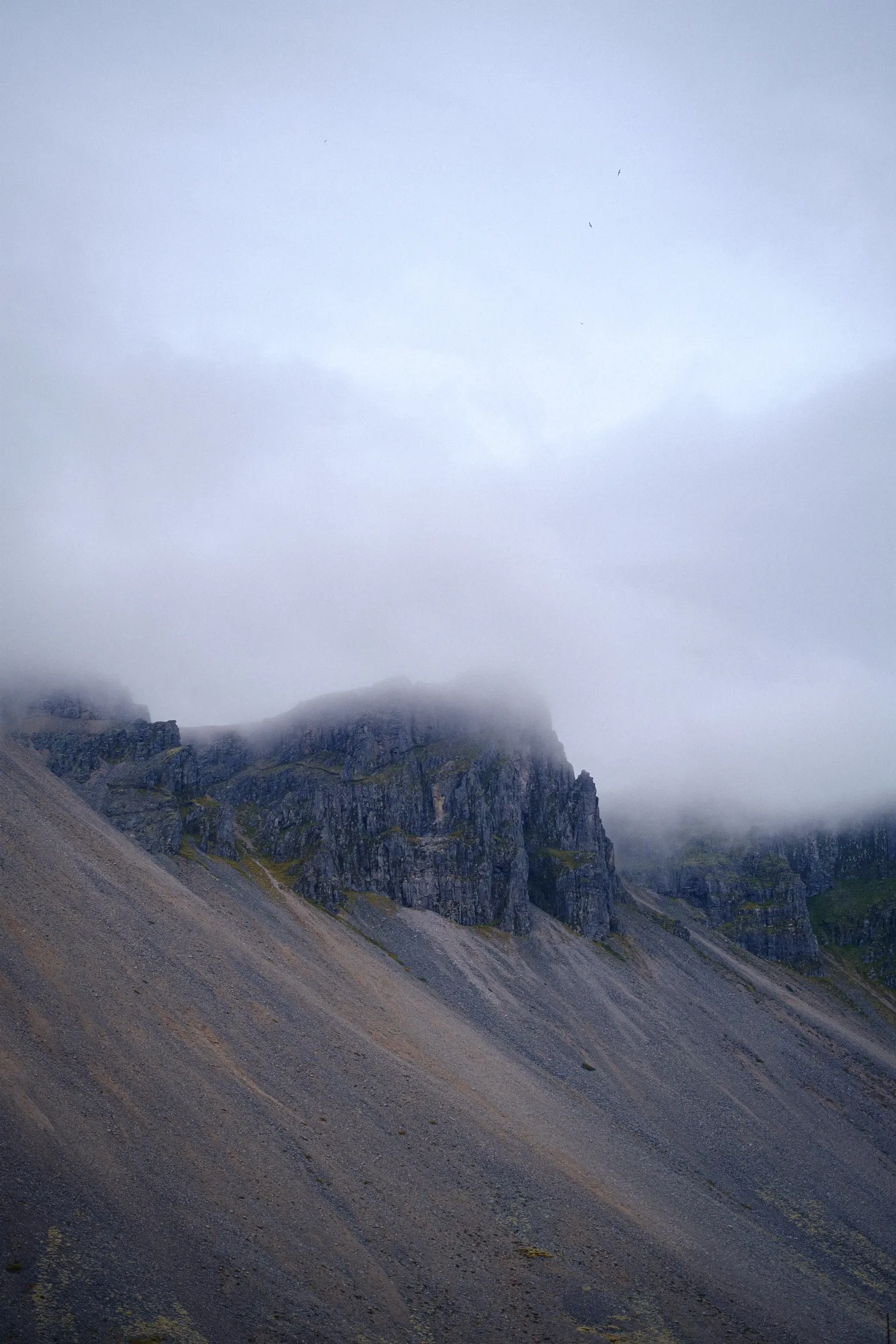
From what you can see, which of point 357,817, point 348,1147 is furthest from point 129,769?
point 348,1147

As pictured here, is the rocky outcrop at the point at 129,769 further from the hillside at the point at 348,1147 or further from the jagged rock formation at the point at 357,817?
the hillside at the point at 348,1147

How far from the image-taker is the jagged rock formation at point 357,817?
140 metres

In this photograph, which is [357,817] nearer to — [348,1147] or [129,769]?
[129,769]

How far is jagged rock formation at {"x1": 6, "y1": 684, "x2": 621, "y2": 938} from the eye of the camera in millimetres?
140375

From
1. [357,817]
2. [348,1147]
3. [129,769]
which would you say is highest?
[129,769]

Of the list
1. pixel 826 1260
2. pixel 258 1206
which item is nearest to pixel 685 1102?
pixel 826 1260

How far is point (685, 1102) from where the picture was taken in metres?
115

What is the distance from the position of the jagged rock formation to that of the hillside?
13.2 meters

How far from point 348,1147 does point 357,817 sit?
350 feet

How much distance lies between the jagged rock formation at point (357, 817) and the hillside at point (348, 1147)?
1324cm

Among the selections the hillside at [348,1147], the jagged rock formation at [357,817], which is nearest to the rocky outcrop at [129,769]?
the jagged rock formation at [357,817]

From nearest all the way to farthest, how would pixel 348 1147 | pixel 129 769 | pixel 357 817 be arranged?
1. pixel 348 1147
2. pixel 129 769
3. pixel 357 817

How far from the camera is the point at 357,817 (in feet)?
560

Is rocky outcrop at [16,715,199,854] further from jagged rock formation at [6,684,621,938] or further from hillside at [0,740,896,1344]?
hillside at [0,740,896,1344]
